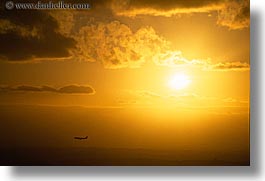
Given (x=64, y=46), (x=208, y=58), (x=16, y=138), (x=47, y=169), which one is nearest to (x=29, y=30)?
(x=64, y=46)

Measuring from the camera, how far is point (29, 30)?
232 cm

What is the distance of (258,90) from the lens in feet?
7.80

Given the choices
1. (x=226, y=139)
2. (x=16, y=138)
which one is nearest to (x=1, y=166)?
(x=16, y=138)

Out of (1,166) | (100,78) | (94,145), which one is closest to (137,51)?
(100,78)

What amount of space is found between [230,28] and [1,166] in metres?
1.43

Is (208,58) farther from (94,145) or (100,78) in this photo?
(94,145)

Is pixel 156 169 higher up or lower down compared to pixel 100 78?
lower down

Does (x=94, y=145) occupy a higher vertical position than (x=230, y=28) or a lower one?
lower

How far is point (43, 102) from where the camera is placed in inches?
92.3

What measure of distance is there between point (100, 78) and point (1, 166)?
2.36 ft

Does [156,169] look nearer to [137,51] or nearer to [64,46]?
[137,51]

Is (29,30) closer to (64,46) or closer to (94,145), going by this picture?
(64,46)

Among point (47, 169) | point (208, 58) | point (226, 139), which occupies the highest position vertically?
point (208, 58)

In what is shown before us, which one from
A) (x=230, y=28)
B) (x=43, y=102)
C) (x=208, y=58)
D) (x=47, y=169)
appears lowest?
(x=47, y=169)
